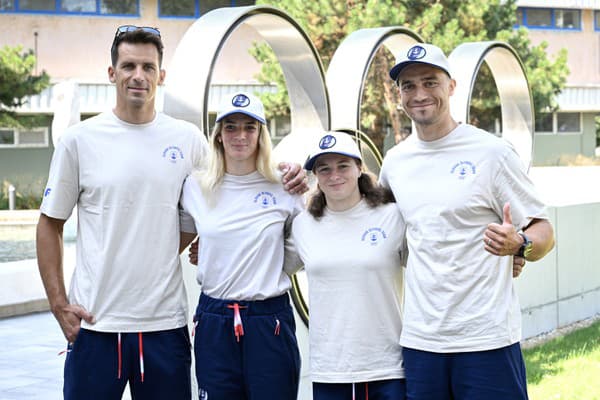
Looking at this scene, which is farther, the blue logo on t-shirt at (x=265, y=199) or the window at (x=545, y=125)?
the window at (x=545, y=125)

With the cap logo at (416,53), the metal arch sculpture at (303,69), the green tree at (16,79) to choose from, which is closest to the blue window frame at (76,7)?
the green tree at (16,79)

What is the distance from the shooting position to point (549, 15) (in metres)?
42.8

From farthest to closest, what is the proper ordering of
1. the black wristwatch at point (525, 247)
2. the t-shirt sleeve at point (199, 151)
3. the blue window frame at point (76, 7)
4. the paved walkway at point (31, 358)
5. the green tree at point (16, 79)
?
the blue window frame at point (76, 7)
the green tree at point (16, 79)
the paved walkway at point (31, 358)
the t-shirt sleeve at point (199, 151)
the black wristwatch at point (525, 247)

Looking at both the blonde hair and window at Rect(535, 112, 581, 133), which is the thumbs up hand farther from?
window at Rect(535, 112, 581, 133)

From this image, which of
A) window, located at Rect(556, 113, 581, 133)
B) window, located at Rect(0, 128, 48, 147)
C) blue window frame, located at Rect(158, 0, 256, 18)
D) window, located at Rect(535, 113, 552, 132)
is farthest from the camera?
window, located at Rect(556, 113, 581, 133)

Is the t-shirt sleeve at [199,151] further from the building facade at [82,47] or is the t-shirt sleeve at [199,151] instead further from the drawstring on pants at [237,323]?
the building facade at [82,47]

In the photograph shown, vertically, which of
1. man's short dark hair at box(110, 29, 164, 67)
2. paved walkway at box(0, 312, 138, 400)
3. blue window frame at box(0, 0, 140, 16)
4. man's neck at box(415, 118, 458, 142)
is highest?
blue window frame at box(0, 0, 140, 16)

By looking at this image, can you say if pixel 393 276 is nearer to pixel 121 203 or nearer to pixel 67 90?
pixel 121 203

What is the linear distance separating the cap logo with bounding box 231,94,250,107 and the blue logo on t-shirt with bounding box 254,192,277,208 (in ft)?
1.37

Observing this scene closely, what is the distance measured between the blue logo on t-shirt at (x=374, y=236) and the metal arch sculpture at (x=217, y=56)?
165 centimetres

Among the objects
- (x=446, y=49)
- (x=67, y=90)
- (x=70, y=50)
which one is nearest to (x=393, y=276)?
(x=67, y=90)

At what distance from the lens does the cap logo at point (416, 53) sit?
391 centimetres

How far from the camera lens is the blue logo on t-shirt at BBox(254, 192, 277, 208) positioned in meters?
4.23

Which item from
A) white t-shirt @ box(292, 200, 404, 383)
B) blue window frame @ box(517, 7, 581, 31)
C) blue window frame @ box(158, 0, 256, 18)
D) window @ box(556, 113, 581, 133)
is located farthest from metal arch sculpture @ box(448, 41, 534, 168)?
window @ box(556, 113, 581, 133)
